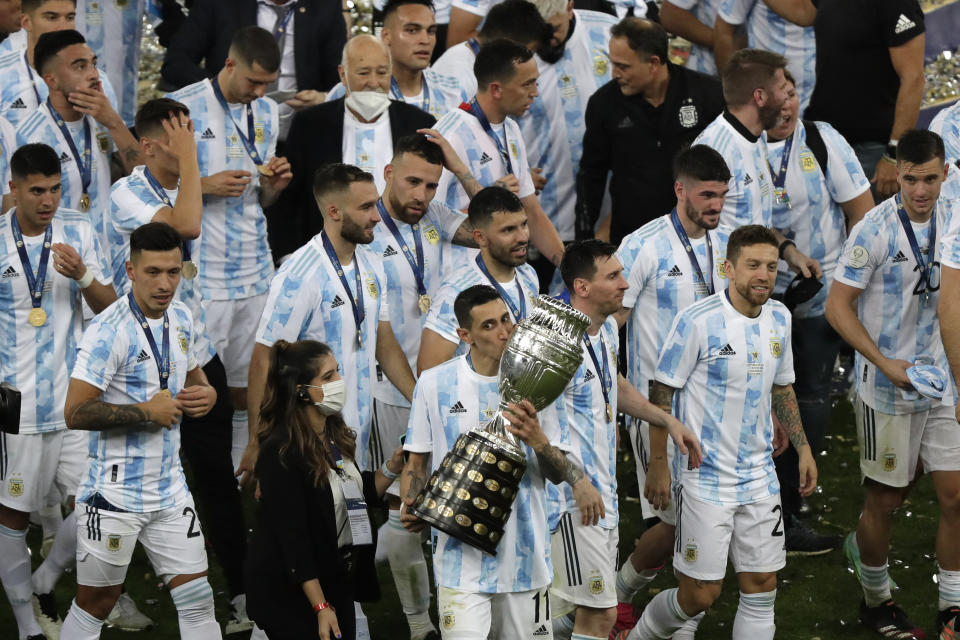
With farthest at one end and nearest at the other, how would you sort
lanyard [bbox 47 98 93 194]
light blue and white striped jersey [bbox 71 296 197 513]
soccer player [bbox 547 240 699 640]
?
lanyard [bbox 47 98 93 194]
soccer player [bbox 547 240 699 640]
light blue and white striped jersey [bbox 71 296 197 513]

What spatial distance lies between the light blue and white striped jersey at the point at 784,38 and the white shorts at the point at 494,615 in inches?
201

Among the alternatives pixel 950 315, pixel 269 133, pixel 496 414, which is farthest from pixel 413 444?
pixel 269 133

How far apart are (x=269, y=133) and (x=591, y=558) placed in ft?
10.8

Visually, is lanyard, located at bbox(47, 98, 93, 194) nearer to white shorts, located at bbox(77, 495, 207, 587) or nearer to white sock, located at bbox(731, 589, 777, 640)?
white shorts, located at bbox(77, 495, 207, 587)

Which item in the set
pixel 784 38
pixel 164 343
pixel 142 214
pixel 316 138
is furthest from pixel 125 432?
pixel 784 38

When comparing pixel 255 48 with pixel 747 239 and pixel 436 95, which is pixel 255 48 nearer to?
pixel 436 95

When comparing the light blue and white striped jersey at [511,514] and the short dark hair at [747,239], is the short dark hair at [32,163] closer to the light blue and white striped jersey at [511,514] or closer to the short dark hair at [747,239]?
the light blue and white striped jersey at [511,514]

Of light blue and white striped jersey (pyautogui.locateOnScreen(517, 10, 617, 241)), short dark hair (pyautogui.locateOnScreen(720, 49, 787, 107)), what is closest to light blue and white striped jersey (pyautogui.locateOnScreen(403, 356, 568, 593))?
short dark hair (pyautogui.locateOnScreen(720, 49, 787, 107))

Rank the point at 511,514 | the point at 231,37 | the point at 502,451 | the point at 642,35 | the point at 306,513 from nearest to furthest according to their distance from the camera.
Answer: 1. the point at 502,451
2. the point at 306,513
3. the point at 511,514
4. the point at 642,35
5. the point at 231,37

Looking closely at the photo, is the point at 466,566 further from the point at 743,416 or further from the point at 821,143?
the point at 821,143

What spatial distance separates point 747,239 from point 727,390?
702mm

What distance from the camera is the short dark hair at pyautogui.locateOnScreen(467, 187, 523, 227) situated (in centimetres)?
714

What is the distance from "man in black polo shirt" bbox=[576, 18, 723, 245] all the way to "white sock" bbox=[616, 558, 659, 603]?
2.22 meters

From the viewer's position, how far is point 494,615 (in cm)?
626
